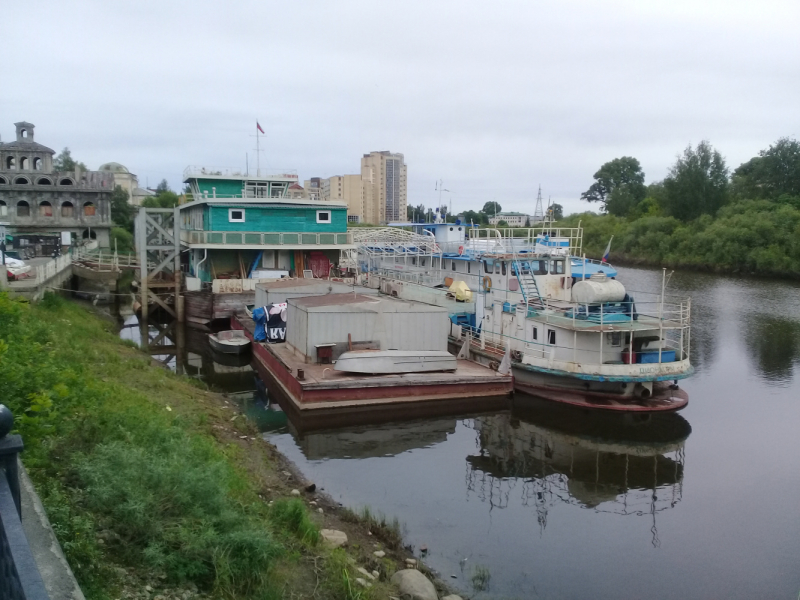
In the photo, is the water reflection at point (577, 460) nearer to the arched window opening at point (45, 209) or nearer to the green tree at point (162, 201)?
the arched window opening at point (45, 209)

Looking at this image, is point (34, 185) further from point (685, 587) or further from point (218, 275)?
point (685, 587)

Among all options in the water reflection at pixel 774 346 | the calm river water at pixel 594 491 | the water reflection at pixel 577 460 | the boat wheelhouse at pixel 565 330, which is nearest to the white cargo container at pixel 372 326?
the boat wheelhouse at pixel 565 330

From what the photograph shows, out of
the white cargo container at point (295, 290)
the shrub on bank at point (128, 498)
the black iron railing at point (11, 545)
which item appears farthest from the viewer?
the white cargo container at point (295, 290)

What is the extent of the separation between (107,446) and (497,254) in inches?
728

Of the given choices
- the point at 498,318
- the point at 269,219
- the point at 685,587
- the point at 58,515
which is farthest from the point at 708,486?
the point at 269,219

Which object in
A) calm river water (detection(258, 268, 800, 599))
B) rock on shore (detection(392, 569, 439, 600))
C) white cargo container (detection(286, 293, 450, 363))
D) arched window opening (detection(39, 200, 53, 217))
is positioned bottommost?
calm river water (detection(258, 268, 800, 599))

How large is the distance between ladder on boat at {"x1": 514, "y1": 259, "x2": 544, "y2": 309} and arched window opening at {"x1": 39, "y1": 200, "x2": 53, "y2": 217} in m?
46.5

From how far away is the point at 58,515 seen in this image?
6371mm

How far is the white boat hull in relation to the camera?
20062 millimetres

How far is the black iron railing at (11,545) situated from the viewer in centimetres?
285

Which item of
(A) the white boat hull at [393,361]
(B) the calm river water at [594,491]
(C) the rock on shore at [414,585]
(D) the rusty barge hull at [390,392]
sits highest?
(A) the white boat hull at [393,361]

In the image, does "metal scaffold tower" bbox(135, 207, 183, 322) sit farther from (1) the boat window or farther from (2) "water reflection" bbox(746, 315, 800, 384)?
(2) "water reflection" bbox(746, 315, 800, 384)

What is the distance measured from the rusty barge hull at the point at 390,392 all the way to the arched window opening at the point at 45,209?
4321cm

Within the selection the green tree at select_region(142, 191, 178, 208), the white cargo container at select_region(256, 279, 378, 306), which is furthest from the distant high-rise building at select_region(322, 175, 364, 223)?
the white cargo container at select_region(256, 279, 378, 306)
